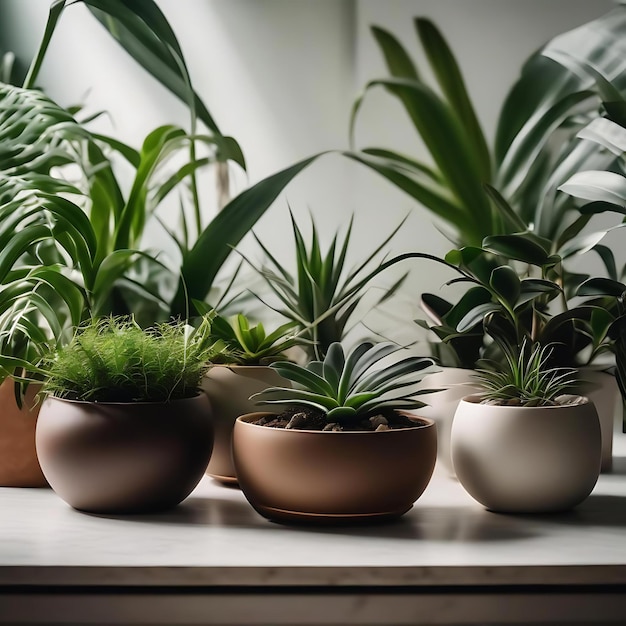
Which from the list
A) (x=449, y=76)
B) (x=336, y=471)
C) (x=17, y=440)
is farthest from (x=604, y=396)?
(x=17, y=440)

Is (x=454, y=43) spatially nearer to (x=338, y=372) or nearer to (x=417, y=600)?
(x=338, y=372)

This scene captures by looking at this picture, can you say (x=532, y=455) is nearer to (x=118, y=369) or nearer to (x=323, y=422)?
(x=323, y=422)

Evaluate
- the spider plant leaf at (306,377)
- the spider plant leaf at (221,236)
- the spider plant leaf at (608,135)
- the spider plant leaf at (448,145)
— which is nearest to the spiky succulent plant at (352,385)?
the spider plant leaf at (306,377)

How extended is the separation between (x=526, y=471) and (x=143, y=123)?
68 centimetres

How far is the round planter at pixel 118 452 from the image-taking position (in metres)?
0.61

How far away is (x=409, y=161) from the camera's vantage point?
1039 mm

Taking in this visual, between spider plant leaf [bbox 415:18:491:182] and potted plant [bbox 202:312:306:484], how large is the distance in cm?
43

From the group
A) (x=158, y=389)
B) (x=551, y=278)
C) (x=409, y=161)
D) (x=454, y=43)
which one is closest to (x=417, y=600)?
(x=158, y=389)

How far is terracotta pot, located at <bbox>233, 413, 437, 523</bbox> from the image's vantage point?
58 centimetres

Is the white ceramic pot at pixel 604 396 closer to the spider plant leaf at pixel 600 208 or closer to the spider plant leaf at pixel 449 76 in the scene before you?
the spider plant leaf at pixel 600 208

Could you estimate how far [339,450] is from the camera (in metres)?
0.58

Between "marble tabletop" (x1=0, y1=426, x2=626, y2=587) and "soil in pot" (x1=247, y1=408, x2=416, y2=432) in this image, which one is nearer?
"marble tabletop" (x1=0, y1=426, x2=626, y2=587)

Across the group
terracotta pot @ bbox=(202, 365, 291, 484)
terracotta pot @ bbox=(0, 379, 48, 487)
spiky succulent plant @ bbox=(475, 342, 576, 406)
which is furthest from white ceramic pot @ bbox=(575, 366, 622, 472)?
terracotta pot @ bbox=(0, 379, 48, 487)

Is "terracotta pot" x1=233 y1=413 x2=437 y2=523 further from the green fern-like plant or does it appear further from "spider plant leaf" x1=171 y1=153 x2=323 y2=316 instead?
"spider plant leaf" x1=171 y1=153 x2=323 y2=316
